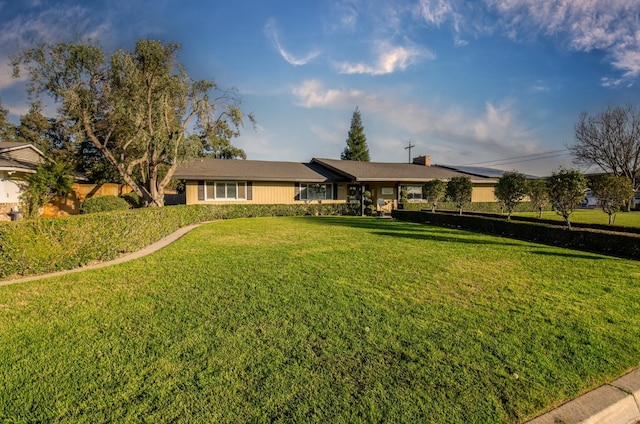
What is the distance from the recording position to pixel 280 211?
19.6 m

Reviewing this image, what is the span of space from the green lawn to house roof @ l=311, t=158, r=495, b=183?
14.7m

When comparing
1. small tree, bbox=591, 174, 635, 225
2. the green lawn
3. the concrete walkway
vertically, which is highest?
small tree, bbox=591, 174, 635, 225

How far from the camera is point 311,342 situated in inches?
128

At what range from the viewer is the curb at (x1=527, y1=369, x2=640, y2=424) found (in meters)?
2.24

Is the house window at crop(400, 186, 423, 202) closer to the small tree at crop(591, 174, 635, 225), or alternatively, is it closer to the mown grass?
the mown grass

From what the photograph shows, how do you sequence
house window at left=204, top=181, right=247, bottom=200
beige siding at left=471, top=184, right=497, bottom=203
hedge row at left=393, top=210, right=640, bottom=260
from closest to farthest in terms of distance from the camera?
1. hedge row at left=393, top=210, right=640, bottom=260
2. house window at left=204, top=181, right=247, bottom=200
3. beige siding at left=471, top=184, right=497, bottom=203

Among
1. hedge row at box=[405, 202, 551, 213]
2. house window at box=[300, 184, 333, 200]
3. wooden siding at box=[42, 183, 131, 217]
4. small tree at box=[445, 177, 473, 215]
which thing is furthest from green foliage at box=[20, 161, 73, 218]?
small tree at box=[445, 177, 473, 215]

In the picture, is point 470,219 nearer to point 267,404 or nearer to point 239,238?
point 239,238

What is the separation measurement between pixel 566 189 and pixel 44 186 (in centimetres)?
2325

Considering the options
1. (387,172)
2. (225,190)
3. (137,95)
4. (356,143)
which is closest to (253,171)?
(225,190)

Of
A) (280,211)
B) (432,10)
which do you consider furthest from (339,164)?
(432,10)

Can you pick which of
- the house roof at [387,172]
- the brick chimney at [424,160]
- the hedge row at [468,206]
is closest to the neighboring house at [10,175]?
the house roof at [387,172]

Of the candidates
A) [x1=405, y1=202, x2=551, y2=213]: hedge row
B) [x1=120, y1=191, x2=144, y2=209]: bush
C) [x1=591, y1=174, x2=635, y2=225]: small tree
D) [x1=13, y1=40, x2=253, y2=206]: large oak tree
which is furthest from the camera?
[x1=405, y1=202, x2=551, y2=213]: hedge row

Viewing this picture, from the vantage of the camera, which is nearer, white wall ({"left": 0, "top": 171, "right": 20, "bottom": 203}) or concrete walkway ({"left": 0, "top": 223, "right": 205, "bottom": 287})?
concrete walkway ({"left": 0, "top": 223, "right": 205, "bottom": 287})
